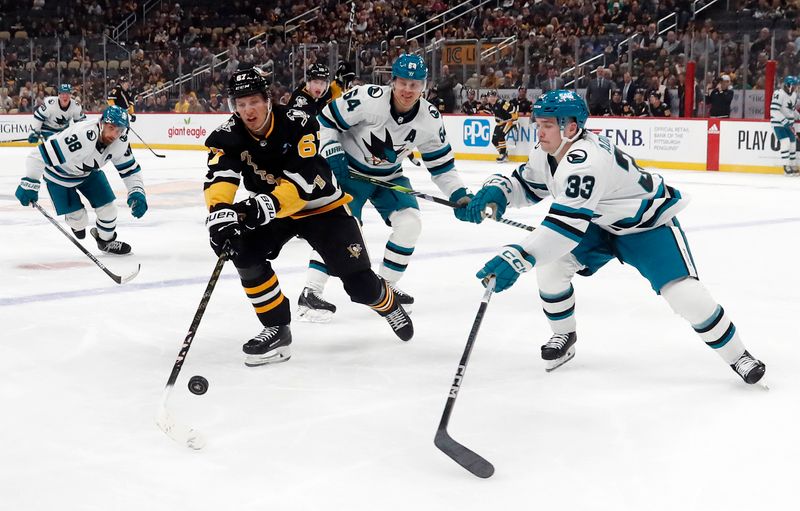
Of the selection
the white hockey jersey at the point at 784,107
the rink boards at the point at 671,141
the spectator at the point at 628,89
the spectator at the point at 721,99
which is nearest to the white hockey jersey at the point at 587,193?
the white hockey jersey at the point at 784,107

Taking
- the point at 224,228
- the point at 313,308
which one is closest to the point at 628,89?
the point at 313,308

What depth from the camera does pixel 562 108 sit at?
2957 millimetres

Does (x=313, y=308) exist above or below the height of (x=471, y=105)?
above

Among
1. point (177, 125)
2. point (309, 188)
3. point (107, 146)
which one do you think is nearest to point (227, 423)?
point (309, 188)

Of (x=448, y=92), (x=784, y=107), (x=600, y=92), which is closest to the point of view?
(x=784, y=107)

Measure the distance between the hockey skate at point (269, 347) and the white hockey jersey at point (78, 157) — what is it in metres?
2.61

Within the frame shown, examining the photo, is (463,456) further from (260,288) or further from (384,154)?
(384,154)

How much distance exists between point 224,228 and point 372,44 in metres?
13.3

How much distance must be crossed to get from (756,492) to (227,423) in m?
1.39

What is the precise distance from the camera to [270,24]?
20.5m

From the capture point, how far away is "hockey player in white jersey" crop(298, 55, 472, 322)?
Result: 429cm

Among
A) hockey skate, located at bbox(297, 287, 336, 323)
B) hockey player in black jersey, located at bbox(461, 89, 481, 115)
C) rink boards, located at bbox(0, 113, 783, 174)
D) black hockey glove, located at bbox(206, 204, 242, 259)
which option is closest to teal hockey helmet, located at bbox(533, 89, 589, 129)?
black hockey glove, located at bbox(206, 204, 242, 259)

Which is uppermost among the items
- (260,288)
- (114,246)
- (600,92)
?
(260,288)

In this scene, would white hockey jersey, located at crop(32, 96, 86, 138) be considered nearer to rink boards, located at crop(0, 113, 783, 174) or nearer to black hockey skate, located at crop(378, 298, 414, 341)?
rink boards, located at crop(0, 113, 783, 174)
